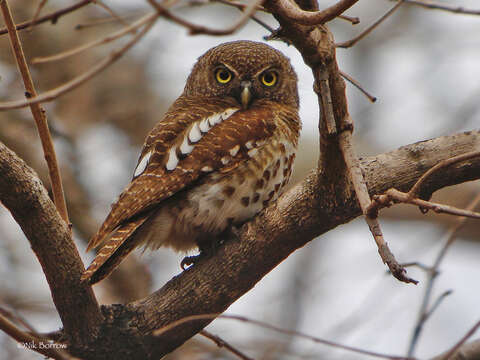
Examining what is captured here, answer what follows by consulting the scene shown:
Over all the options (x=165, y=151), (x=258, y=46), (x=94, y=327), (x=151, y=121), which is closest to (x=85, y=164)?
(x=151, y=121)

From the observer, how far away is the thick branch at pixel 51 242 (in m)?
3.35

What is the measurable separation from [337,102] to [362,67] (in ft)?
31.5

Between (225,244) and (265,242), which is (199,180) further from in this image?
(265,242)

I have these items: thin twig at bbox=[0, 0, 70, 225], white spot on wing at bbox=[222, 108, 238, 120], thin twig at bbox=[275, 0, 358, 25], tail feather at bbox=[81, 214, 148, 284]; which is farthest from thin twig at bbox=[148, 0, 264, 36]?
white spot on wing at bbox=[222, 108, 238, 120]

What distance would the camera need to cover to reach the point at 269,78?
5.54m

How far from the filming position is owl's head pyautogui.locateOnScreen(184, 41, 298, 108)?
17.6 feet

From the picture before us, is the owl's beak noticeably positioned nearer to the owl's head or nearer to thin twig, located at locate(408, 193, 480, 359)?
the owl's head

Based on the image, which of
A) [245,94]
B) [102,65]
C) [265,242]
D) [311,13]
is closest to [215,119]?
[245,94]

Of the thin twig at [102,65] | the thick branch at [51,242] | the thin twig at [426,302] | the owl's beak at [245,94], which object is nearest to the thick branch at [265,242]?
the thick branch at [51,242]

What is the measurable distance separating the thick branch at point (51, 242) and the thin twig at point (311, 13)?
1.52m

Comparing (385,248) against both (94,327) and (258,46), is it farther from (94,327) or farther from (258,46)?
(258,46)

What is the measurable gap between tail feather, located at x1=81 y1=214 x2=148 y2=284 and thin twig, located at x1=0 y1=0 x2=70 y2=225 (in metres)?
0.29

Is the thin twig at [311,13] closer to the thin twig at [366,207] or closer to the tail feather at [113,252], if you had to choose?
the thin twig at [366,207]

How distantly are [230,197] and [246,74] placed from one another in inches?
56.0
